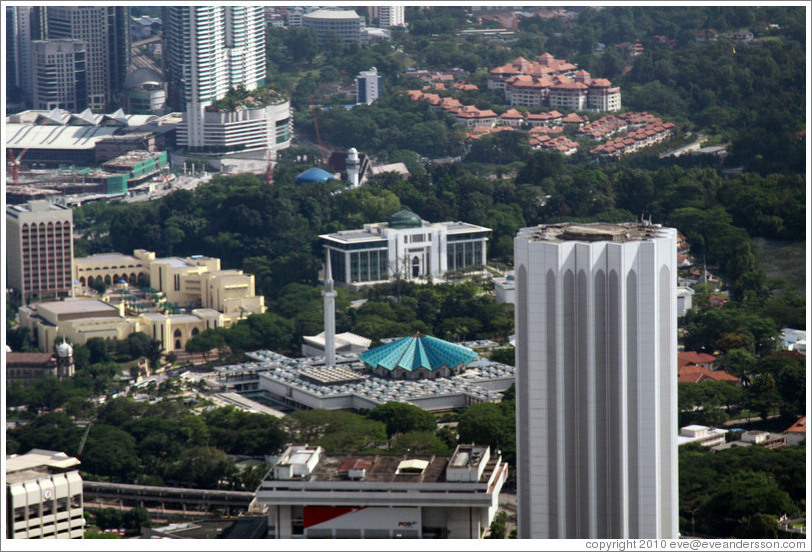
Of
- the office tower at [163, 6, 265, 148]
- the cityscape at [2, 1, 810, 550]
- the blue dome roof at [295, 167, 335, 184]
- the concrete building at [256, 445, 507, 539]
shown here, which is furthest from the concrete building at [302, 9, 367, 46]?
the concrete building at [256, 445, 507, 539]

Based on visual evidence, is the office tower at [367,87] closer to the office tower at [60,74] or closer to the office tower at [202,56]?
the office tower at [202,56]

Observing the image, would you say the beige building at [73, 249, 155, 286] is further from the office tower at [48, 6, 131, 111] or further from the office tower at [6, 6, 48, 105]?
the office tower at [6, 6, 48, 105]

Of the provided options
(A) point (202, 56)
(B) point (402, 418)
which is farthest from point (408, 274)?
(A) point (202, 56)

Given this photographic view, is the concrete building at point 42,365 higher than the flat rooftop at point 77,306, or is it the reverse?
the flat rooftop at point 77,306

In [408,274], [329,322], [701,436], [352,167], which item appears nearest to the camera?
[701,436]

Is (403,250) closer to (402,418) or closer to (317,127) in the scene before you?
(402,418)

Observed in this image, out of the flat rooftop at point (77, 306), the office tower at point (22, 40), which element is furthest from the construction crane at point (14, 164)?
the flat rooftop at point (77, 306)

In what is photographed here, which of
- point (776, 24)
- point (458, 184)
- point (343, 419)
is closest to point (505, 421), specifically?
point (343, 419)
